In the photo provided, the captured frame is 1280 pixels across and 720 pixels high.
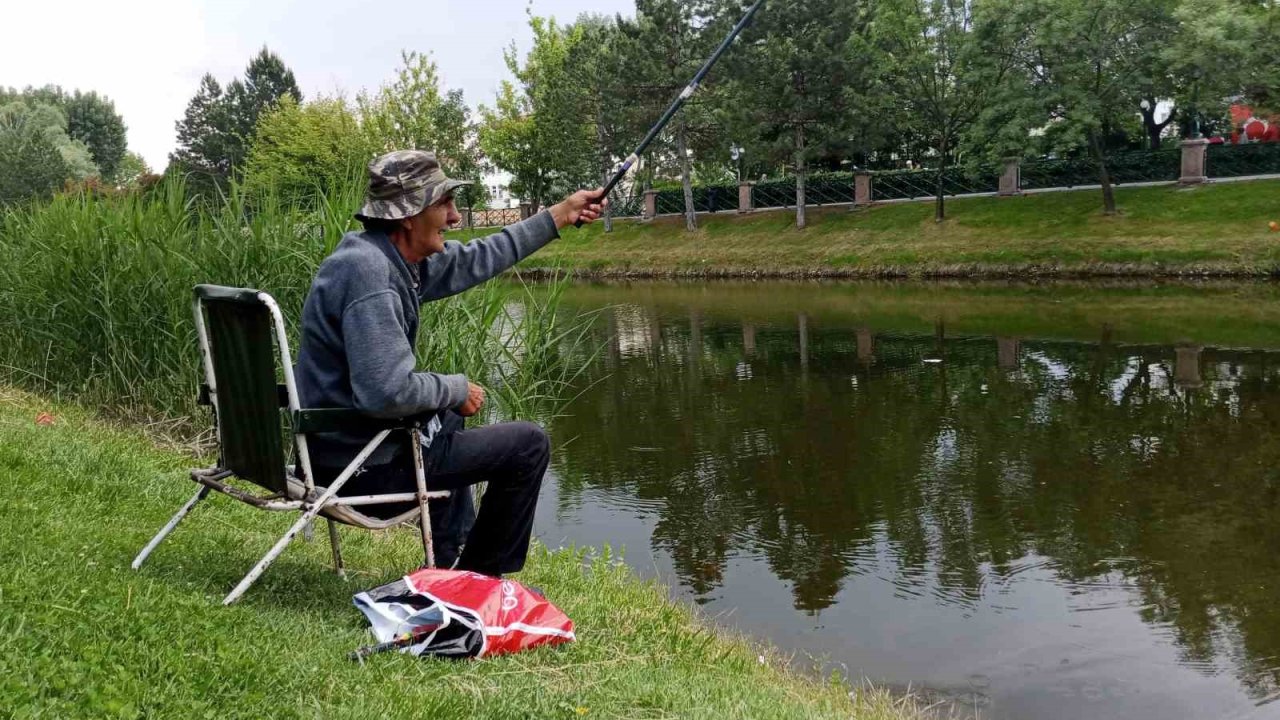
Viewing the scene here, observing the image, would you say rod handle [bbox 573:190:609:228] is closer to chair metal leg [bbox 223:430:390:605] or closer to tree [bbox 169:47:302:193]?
chair metal leg [bbox 223:430:390:605]

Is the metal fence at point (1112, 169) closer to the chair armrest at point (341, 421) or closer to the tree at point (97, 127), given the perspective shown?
the chair armrest at point (341, 421)

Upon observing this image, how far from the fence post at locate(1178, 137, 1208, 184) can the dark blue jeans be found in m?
29.0

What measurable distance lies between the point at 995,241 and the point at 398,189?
84.0ft

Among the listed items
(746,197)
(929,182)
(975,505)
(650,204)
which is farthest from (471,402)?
(650,204)

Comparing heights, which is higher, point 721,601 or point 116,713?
point 116,713

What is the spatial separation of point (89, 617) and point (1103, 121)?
29262mm

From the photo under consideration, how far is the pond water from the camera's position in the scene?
5.50 m

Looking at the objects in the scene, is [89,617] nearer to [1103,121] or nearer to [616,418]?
[616,418]

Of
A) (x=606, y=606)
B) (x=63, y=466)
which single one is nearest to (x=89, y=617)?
(x=606, y=606)

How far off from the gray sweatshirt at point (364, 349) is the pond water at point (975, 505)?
2833mm

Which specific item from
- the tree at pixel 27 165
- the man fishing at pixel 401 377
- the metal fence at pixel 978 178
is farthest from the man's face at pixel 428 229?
the metal fence at pixel 978 178

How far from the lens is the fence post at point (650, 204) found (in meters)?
42.4

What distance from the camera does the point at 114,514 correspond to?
446 centimetres

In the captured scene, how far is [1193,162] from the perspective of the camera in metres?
28.5
